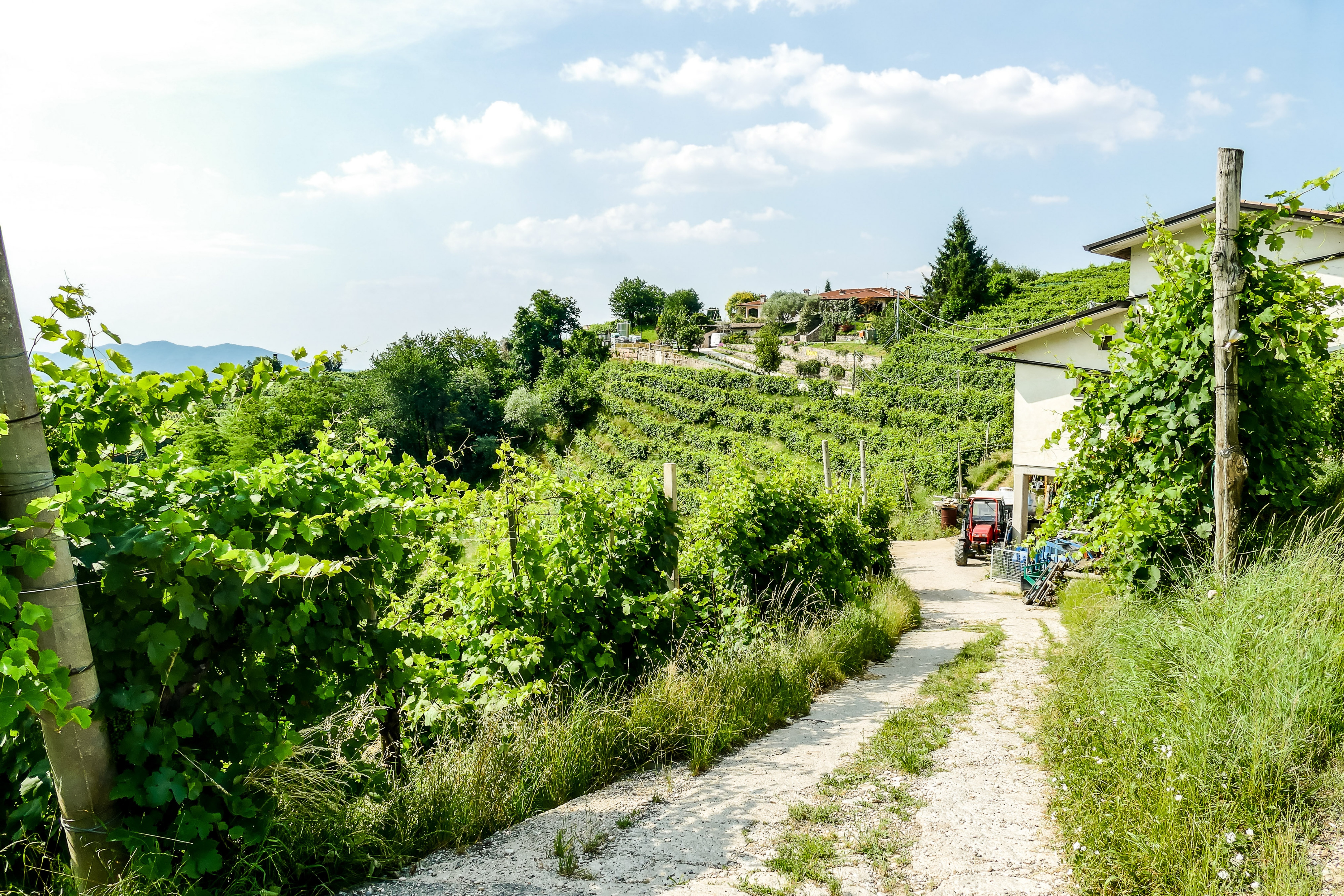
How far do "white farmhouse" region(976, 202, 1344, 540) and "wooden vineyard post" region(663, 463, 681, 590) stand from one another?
12.7 metres

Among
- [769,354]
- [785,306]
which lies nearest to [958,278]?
[769,354]

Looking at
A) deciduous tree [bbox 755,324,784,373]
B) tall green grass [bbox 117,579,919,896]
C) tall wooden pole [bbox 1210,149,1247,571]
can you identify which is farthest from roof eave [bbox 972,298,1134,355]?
deciduous tree [bbox 755,324,784,373]

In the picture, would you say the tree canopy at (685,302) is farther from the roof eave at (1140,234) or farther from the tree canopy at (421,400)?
the roof eave at (1140,234)

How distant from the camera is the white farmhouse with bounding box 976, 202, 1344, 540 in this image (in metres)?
17.0

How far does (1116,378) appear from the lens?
6449mm

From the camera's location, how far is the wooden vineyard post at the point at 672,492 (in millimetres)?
6828

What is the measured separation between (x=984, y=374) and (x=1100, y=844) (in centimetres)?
3436

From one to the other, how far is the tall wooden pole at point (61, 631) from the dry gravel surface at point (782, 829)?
1.02 m

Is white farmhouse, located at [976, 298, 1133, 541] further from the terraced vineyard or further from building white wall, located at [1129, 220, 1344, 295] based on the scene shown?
the terraced vineyard

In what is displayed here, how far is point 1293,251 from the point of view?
15.1m

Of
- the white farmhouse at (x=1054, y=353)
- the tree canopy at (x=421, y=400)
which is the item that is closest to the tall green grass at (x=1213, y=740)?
the white farmhouse at (x=1054, y=353)

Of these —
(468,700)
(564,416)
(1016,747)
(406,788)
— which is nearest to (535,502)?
(468,700)

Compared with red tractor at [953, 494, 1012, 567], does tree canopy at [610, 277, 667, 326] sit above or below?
above

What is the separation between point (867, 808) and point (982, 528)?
56.8 ft
